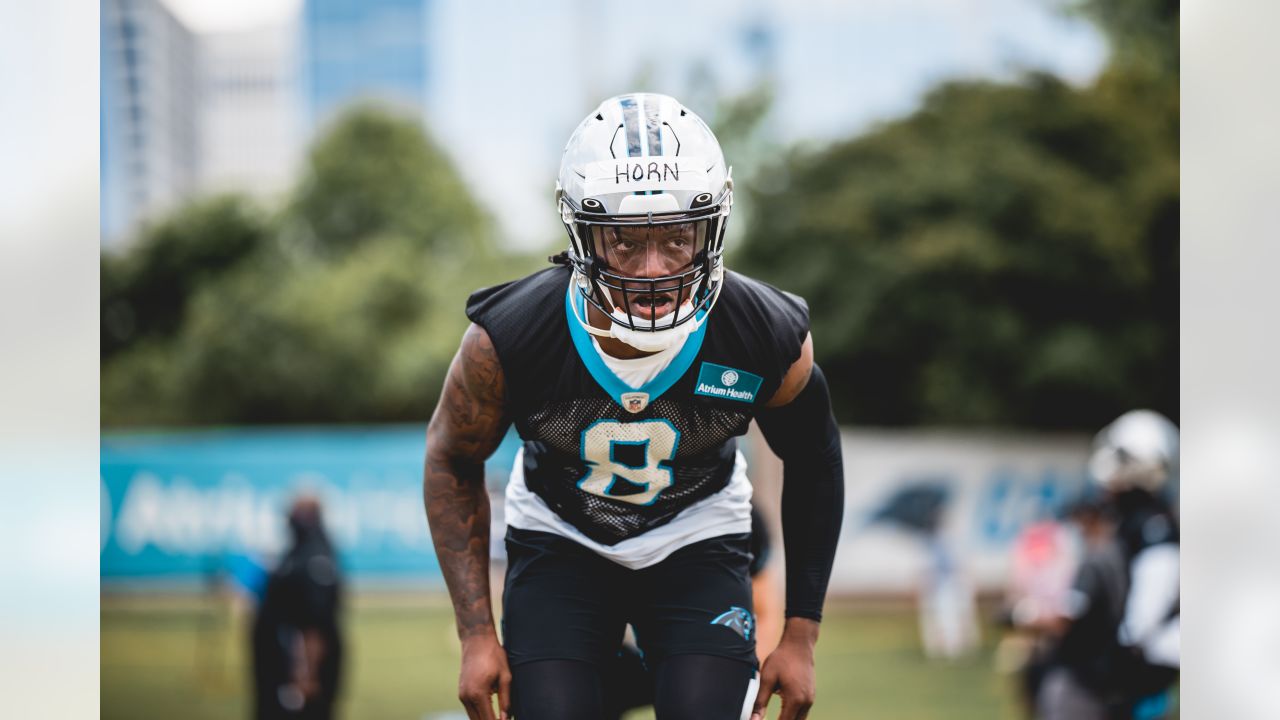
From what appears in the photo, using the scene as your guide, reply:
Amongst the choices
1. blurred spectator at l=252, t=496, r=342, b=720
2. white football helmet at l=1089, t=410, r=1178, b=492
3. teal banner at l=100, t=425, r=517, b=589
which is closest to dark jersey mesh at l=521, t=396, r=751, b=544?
white football helmet at l=1089, t=410, r=1178, b=492

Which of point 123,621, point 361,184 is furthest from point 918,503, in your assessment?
point 361,184

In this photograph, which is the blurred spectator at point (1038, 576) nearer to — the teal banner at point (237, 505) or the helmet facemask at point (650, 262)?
the teal banner at point (237, 505)

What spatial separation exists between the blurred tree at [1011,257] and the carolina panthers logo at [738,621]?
72.9ft

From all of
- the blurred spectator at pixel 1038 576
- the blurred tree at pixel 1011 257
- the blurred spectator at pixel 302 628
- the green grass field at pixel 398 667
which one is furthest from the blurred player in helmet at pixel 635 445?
the blurred tree at pixel 1011 257

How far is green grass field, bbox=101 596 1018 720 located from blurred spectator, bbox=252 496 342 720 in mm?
1675

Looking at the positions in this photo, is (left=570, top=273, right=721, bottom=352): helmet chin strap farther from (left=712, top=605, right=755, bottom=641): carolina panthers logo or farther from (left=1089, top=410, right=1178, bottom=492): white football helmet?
(left=1089, top=410, right=1178, bottom=492): white football helmet

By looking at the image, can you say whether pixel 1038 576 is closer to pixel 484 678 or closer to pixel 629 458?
pixel 629 458

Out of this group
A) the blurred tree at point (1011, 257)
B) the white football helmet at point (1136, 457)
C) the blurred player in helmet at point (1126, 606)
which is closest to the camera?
the blurred player in helmet at point (1126, 606)

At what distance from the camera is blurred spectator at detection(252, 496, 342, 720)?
10320mm

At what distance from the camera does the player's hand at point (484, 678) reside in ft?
10.3

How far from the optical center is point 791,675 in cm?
330

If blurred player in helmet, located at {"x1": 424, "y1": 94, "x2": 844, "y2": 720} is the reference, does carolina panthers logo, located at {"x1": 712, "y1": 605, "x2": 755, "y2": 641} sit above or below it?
below

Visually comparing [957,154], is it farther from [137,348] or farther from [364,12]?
[364,12]

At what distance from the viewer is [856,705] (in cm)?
1338
